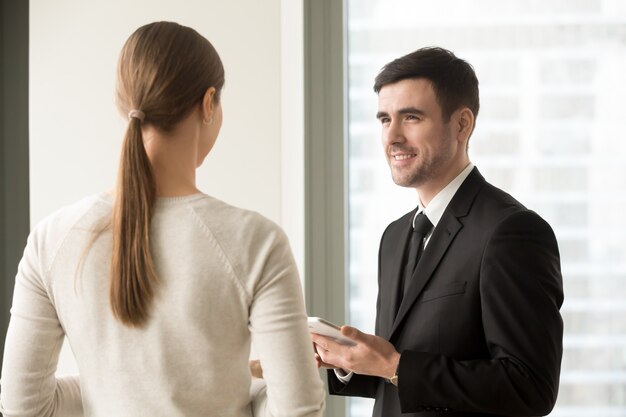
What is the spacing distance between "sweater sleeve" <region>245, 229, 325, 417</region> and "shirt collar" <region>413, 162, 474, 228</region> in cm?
77

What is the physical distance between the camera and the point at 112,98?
2736 millimetres

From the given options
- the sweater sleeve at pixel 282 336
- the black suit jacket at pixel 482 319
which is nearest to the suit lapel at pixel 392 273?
the black suit jacket at pixel 482 319

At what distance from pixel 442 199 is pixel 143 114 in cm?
91

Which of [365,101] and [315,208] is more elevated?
[365,101]

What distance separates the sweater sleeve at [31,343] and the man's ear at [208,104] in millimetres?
296

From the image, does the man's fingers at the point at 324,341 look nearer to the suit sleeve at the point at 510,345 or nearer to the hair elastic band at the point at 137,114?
the suit sleeve at the point at 510,345

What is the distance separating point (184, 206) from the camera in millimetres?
1091

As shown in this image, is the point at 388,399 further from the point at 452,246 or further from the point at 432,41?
the point at 432,41

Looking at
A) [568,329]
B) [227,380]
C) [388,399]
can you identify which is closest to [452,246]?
[388,399]

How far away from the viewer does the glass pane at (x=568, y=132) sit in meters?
2.87

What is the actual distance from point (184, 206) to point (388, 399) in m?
0.85

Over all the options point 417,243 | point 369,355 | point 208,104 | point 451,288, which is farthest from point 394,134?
point 208,104

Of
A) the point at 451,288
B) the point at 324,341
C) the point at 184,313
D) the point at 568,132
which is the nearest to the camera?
the point at 184,313

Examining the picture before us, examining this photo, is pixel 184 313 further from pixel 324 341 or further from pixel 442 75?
pixel 442 75
